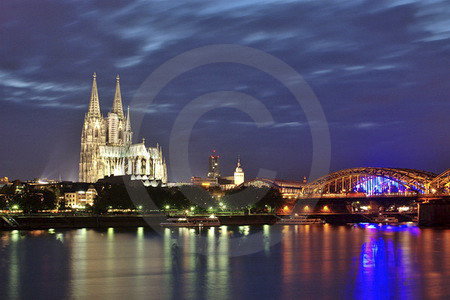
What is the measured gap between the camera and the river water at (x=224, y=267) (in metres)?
37.2

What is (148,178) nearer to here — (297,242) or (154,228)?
(154,228)

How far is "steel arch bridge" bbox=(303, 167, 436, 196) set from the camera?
12294 centimetres

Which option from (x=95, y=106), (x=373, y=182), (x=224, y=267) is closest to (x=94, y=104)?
(x=95, y=106)

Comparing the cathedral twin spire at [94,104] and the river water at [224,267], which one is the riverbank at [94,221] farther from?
the cathedral twin spire at [94,104]

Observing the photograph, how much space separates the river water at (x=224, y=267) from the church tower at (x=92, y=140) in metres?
97.3

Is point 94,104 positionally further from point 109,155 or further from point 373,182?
point 373,182

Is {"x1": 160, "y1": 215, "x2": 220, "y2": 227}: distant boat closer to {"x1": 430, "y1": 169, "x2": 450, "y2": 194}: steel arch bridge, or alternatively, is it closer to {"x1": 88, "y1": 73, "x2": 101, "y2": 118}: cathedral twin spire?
{"x1": 430, "y1": 169, "x2": 450, "y2": 194}: steel arch bridge

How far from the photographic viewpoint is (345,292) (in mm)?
36969

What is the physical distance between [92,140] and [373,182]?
72704 millimetres

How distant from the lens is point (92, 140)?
169625 mm

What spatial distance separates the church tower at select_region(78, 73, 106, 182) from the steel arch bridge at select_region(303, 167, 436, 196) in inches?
2169

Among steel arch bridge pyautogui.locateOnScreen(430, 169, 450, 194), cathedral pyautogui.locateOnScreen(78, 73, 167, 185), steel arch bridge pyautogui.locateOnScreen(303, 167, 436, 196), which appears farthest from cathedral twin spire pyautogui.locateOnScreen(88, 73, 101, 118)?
steel arch bridge pyautogui.locateOnScreen(430, 169, 450, 194)

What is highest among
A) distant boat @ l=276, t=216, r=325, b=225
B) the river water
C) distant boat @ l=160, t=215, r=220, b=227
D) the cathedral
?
the cathedral

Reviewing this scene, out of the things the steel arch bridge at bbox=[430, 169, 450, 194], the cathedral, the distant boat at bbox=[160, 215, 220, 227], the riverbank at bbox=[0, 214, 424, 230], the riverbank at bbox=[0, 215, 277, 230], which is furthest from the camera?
the cathedral
